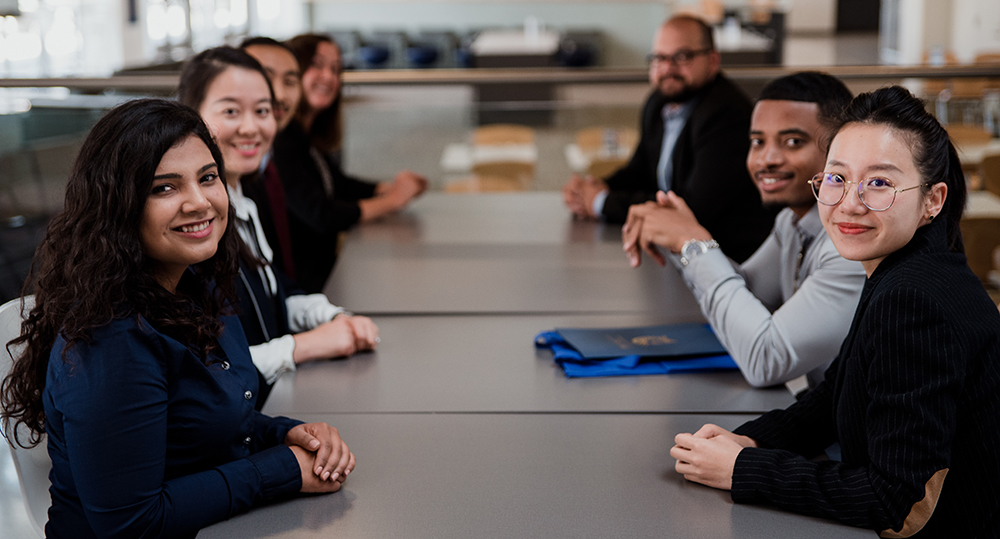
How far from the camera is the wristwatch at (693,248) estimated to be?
1.75 m

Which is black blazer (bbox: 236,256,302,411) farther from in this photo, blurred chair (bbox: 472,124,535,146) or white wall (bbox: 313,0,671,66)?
white wall (bbox: 313,0,671,66)

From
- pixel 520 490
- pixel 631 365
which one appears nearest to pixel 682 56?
pixel 631 365

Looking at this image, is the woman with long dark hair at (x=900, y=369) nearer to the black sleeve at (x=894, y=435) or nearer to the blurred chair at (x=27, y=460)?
the black sleeve at (x=894, y=435)

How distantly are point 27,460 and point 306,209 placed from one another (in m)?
1.55

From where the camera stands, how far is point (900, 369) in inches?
42.1

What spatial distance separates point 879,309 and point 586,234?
1716 millimetres

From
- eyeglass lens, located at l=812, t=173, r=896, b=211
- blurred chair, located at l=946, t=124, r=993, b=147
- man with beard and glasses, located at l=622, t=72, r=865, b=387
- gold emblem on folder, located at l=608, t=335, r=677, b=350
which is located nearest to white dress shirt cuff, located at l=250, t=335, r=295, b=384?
gold emblem on folder, located at l=608, t=335, r=677, b=350

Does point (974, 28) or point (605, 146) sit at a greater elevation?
point (974, 28)

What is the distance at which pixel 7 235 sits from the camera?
13.2ft

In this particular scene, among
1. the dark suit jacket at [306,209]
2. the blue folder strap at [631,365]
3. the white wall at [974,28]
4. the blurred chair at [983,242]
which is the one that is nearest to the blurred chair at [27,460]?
the blue folder strap at [631,365]

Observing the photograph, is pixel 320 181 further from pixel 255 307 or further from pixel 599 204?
pixel 255 307

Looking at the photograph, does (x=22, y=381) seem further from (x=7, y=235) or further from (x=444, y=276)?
(x=7, y=235)

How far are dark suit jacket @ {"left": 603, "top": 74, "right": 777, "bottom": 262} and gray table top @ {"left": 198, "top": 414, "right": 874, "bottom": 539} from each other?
144 centimetres

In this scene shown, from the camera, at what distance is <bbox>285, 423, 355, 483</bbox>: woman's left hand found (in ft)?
3.89
